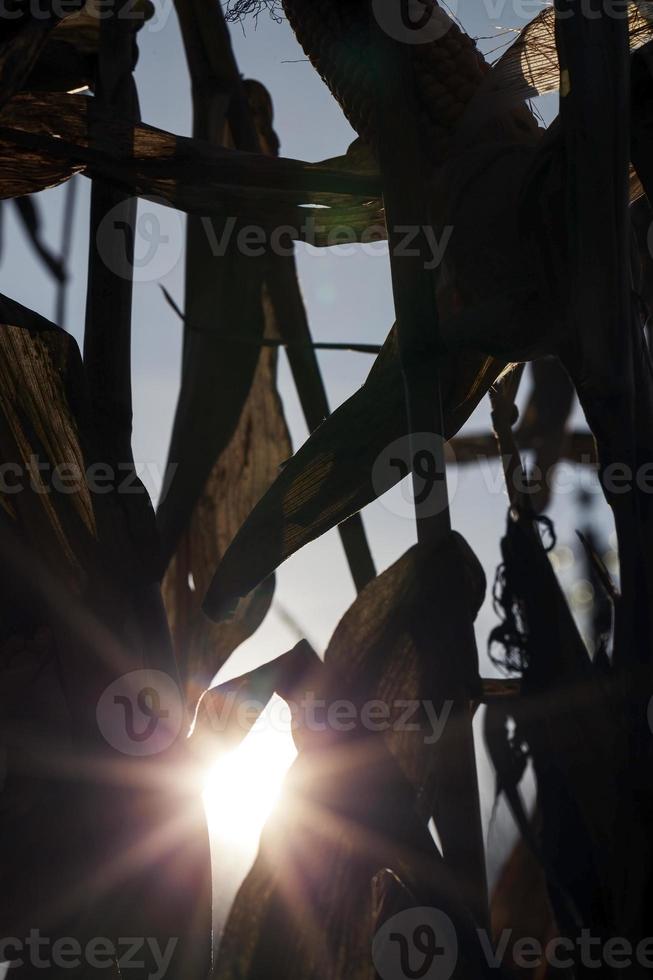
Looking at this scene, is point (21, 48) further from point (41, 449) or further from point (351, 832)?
point (351, 832)

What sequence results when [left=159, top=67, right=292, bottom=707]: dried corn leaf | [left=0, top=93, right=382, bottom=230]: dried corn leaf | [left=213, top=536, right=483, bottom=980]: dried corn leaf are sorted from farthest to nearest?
[left=159, top=67, right=292, bottom=707]: dried corn leaf → [left=0, top=93, right=382, bottom=230]: dried corn leaf → [left=213, top=536, right=483, bottom=980]: dried corn leaf

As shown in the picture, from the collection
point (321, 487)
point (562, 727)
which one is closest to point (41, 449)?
point (321, 487)

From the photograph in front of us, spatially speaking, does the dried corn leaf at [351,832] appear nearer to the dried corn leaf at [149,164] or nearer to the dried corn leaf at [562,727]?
the dried corn leaf at [562,727]

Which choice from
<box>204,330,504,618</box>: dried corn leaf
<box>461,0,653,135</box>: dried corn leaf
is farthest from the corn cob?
<box>204,330,504,618</box>: dried corn leaf

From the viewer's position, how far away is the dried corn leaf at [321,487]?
0.39 meters

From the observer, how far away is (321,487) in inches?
15.8

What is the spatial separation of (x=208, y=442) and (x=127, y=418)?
0.45 ft

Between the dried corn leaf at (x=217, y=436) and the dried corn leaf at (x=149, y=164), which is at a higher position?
the dried corn leaf at (x=149, y=164)

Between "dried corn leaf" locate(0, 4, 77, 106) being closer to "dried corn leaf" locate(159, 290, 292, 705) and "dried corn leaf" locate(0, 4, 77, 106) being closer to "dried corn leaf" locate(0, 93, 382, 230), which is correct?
"dried corn leaf" locate(0, 93, 382, 230)

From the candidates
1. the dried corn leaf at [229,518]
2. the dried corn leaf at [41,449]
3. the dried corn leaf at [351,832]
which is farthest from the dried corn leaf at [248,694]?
the dried corn leaf at [229,518]

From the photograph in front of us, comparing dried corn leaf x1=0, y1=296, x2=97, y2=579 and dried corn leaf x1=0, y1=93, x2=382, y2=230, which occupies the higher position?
dried corn leaf x1=0, y1=93, x2=382, y2=230

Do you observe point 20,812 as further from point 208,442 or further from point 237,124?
point 237,124

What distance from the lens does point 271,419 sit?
71cm

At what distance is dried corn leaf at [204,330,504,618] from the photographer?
39 cm
